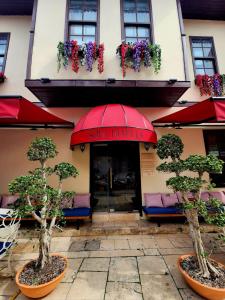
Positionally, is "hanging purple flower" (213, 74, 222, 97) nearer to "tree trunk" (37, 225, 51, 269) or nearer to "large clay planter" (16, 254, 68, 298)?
"tree trunk" (37, 225, 51, 269)

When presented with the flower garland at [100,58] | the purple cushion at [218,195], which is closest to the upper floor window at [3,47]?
the flower garland at [100,58]

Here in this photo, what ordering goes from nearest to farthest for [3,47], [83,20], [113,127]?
[113,127]
[83,20]
[3,47]

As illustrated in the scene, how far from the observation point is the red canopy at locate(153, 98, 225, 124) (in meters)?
3.47

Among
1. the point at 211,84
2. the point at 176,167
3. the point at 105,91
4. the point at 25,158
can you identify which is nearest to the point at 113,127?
the point at 176,167

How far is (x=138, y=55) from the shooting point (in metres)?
4.83

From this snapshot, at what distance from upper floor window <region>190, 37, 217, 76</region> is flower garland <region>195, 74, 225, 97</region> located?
502 millimetres

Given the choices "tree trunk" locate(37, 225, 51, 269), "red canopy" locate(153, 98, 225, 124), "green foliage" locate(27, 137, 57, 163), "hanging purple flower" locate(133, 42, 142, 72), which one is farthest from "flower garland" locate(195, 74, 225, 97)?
"tree trunk" locate(37, 225, 51, 269)

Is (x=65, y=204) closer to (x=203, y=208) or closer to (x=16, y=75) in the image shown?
(x=203, y=208)

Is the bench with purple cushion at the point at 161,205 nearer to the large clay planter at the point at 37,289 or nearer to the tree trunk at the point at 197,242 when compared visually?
the tree trunk at the point at 197,242

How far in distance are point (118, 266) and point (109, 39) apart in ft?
19.6

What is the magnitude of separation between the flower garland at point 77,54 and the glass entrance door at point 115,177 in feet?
8.26

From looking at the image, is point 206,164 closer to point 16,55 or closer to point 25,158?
point 25,158

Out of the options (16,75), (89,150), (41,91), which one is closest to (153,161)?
(89,150)

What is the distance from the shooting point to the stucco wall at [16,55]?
6039mm
